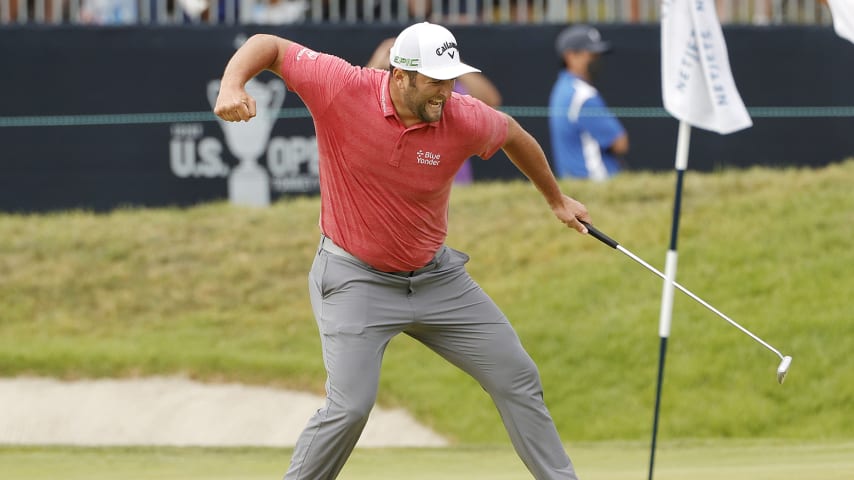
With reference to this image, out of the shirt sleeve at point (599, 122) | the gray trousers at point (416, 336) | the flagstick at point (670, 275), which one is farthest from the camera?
the shirt sleeve at point (599, 122)

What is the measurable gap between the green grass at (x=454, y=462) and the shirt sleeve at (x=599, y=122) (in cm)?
451

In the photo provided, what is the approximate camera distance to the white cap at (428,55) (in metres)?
6.41

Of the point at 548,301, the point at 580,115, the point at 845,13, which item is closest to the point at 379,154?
the point at 845,13

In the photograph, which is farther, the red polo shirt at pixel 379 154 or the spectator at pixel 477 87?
the spectator at pixel 477 87

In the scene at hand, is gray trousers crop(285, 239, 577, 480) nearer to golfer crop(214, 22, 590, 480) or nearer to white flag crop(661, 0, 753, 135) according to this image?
golfer crop(214, 22, 590, 480)

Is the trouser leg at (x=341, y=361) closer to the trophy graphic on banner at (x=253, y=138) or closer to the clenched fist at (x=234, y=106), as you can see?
the clenched fist at (x=234, y=106)

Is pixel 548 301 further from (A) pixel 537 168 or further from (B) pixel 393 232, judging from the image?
(B) pixel 393 232

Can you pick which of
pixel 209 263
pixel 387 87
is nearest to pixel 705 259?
pixel 209 263

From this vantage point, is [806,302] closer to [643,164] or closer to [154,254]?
[643,164]

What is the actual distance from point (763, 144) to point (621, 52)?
1.73m

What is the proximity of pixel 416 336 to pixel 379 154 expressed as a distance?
898mm

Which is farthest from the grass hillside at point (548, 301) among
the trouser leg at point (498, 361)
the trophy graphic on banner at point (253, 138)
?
the trouser leg at point (498, 361)

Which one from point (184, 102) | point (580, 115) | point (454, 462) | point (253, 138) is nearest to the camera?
point (454, 462)

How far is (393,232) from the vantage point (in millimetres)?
6699
